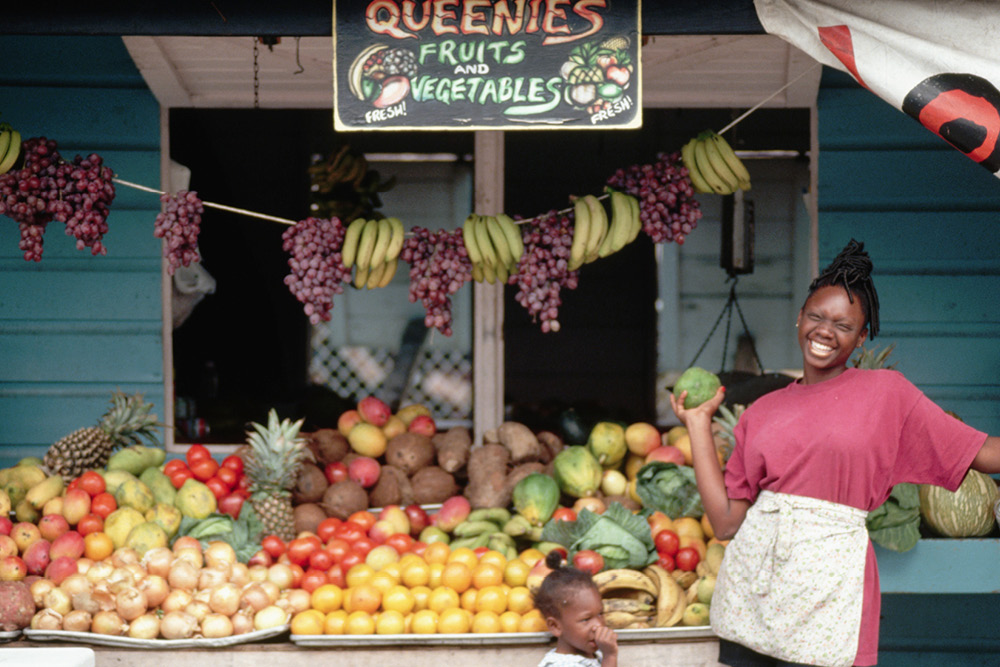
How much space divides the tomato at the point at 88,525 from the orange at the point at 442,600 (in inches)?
60.7

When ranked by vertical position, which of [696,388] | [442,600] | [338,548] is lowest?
[442,600]

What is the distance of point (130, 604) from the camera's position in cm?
344

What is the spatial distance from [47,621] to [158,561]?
443 mm

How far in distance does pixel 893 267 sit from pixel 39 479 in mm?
4416

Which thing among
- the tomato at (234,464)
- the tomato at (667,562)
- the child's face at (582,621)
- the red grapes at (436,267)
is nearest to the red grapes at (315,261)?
the red grapes at (436,267)

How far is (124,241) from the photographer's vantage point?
4.92 meters

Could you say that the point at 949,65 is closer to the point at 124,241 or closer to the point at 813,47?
the point at 813,47

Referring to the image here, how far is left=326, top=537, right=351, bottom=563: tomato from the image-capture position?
12.9 ft

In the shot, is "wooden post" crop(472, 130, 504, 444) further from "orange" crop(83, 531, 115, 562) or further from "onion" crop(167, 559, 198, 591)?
"orange" crop(83, 531, 115, 562)

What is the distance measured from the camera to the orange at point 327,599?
11.8ft

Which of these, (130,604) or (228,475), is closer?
(130,604)

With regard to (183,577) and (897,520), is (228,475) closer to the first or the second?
(183,577)

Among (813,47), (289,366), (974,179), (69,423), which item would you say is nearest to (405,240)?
(813,47)

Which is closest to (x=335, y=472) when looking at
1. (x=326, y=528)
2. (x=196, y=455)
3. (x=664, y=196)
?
(x=326, y=528)
